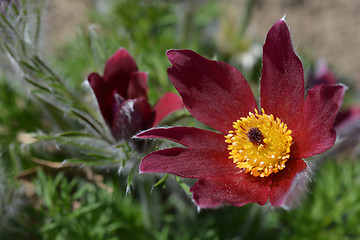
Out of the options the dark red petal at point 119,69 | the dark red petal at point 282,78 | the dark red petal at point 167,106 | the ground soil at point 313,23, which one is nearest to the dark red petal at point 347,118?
the dark red petal at point 282,78

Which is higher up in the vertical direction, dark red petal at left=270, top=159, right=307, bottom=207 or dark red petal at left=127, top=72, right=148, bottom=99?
dark red petal at left=127, top=72, right=148, bottom=99

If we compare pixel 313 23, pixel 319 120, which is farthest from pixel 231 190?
pixel 313 23

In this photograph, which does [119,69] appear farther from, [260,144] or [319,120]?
[319,120]

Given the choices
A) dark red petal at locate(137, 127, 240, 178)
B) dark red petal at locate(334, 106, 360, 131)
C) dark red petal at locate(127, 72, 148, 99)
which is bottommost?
dark red petal at locate(334, 106, 360, 131)

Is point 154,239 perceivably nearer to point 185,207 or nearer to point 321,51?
point 185,207

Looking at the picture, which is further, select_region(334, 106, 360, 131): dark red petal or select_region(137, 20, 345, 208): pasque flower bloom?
select_region(334, 106, 360, 131): dark red petal

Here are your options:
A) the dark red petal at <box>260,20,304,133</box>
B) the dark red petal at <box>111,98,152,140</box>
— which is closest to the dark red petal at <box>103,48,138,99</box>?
the dark red petal at <box>111,98,152,140</box>

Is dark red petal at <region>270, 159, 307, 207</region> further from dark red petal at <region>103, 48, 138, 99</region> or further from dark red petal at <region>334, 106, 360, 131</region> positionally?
dark red petal at <region>334, 106, 360, 131</region>

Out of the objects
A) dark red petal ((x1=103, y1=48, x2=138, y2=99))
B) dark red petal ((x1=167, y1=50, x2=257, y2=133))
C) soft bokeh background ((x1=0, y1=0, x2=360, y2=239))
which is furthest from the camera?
soft bokeh background ((x1=0, y1=0, x2=360, y2=239))
